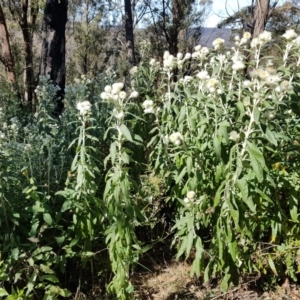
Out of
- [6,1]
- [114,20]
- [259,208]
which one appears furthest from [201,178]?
[114,20]

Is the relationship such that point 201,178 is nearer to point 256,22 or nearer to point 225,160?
point 225,160

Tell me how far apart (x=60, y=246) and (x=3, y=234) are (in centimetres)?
40

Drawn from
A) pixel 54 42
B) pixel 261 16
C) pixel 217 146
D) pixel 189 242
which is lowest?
pixel 189 242

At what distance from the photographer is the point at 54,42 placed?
5445mm

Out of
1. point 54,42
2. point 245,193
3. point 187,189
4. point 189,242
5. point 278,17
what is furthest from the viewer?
point 278,17

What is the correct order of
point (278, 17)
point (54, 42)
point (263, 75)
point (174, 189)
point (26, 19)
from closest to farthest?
point (263, 75) < point (174, 189) < point (54, 42) < point (26, 19) < point (278, 17)

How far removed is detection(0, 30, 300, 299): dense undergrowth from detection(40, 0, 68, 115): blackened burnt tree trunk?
249 centimetres

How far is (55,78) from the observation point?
538 centimetres

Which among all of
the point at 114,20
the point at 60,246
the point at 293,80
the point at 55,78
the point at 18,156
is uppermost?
the point at 114,20

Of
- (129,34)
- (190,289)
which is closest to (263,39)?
(190,289)

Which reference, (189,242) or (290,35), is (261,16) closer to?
(290,35)

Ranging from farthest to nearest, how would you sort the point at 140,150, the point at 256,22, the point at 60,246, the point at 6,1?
1. the point at 6,1
2. the point at 256,22
3. the point at 140,150
4. the point at 60,246

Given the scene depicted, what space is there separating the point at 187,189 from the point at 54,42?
3.65m

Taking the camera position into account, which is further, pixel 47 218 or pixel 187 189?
pixel 187 189
